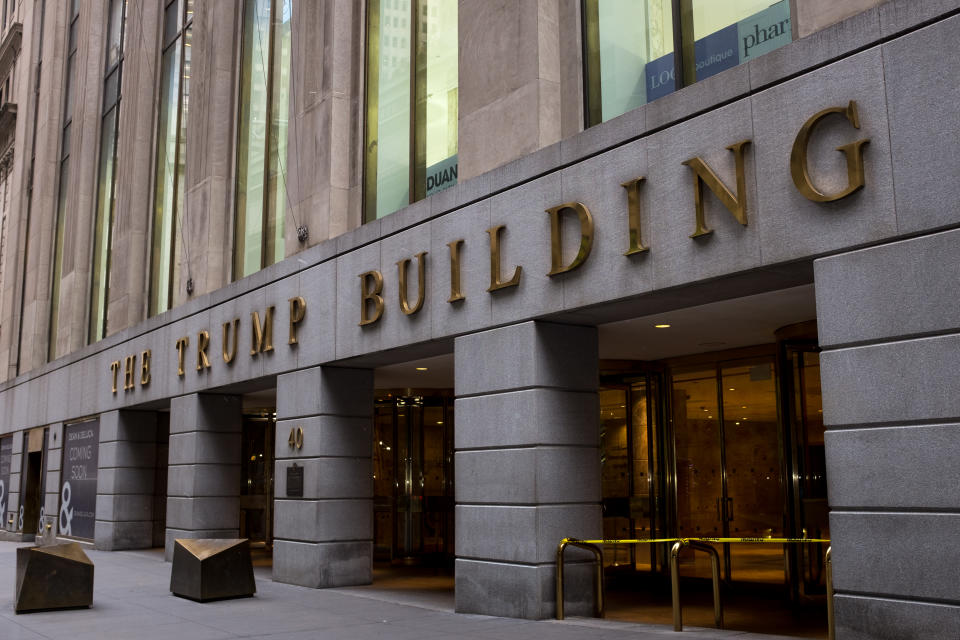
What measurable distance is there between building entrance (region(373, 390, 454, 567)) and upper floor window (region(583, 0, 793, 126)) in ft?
32.6

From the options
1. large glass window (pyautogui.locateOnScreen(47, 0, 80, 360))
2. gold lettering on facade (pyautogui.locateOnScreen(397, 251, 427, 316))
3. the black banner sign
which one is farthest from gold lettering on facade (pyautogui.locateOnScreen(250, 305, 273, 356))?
large glass window (pyautogui.locateOnScreen(47, 0, 80, 360))

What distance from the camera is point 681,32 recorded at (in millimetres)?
11883

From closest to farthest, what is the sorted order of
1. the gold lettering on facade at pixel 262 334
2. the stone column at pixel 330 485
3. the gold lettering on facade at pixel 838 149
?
the gold lettering on facade at pixel 838 149
the stone column at pixel 330 485
the gold lettering on facade at pixel 262 334

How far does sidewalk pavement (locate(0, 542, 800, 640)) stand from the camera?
10750 mm

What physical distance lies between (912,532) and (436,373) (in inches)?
439

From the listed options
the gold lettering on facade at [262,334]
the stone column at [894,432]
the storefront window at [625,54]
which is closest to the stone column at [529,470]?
the storefront window at [625,54]

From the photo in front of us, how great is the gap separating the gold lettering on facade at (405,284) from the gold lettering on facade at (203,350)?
7370 millimetres

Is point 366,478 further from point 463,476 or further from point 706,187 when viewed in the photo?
point 706,187

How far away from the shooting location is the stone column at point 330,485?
1633cm

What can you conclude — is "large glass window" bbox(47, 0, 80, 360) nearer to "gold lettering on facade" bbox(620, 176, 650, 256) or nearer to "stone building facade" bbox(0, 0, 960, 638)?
"stone building facade" bbox(0, 0, 960, 638)

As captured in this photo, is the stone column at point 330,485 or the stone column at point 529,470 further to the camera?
the stone column at point 330,485

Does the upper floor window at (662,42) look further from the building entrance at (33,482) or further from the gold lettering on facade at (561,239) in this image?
the building entrance at (33,482)

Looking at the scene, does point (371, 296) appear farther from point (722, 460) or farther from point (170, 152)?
point (170, 152)

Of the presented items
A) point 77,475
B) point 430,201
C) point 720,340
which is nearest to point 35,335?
point 77,475
